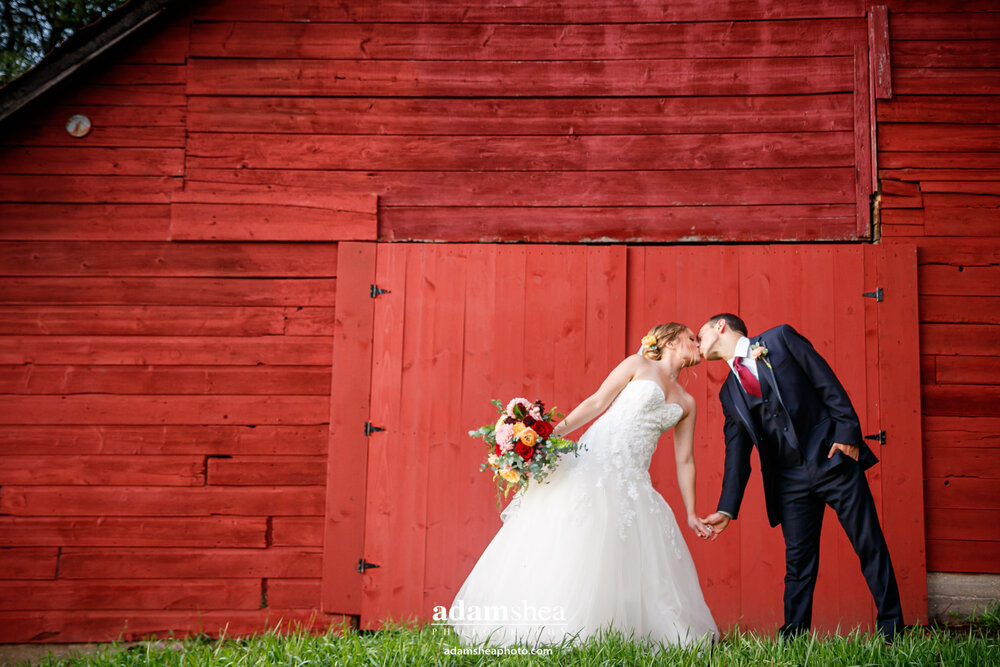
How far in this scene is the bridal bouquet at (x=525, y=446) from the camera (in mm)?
4137

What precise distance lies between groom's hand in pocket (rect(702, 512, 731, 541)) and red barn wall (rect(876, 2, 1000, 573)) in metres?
1.45

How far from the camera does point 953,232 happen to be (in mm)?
5449

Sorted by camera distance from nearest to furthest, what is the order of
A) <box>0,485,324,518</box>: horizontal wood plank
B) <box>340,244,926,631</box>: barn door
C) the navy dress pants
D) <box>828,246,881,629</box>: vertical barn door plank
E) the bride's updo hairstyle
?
1. the navy dress pants
2. the bride's updo hairstyle
3. <box>828,246,881,629</box>: vertical barn door plank
4. <box>340,244,926,631</box>: barn door
5. <box>0,485,324,518</box>: horizontal wood plank

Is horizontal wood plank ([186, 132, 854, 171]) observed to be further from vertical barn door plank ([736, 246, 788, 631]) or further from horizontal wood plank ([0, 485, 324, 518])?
horizontal wood plank ([0, 485, 324, 518])

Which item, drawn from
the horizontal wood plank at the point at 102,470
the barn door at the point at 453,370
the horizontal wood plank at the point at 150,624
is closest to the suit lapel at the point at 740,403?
the barn door at the point at 453,370

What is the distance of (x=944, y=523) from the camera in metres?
5.18

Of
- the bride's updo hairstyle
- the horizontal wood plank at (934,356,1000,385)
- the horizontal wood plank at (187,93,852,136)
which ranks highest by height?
the horizontal wood plank at (187,93,852,136)

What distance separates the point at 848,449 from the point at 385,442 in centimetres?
285

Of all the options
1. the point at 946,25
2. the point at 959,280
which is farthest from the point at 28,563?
the point at 946,25

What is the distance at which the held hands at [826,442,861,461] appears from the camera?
4273mm

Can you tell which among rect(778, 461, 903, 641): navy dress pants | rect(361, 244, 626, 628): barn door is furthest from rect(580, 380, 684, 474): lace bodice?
rect(361, 244, 626, 628): barn door

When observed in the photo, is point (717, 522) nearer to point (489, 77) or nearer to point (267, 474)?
point (267, 474)

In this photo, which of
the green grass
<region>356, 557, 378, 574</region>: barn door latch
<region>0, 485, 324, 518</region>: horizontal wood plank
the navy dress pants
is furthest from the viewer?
<region>0, 485, 324, 518</region>: horizontal wood plank

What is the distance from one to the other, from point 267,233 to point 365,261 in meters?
0.72
